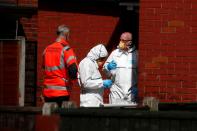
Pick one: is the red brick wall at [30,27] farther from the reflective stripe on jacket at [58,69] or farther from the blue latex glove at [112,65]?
the reflective stripe on jacket at [58,69]

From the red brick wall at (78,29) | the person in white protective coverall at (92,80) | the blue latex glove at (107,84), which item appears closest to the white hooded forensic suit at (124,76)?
the blue latex glove at (107,84)

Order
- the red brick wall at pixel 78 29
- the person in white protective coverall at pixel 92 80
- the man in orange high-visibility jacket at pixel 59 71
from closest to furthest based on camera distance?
1. the man in orange high-visibility jacket at pixel 59 71
2. the person in white protective coverall at pixel 92 80
3. the red brick wall at pixel 78 29

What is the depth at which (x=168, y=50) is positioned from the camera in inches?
411

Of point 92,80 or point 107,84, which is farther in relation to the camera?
point 107,84

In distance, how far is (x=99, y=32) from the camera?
12.3 m

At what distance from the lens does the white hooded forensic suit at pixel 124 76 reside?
36.1ft

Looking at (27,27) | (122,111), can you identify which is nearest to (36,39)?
(27,27)

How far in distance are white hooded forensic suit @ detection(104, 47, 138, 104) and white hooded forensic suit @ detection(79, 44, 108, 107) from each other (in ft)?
1.80

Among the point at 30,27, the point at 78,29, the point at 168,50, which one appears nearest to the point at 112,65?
the point at 168,50

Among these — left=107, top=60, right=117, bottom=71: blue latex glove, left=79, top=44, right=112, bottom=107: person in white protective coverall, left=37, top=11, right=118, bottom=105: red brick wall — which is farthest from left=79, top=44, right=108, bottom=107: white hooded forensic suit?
left=37, top=11, right=118, bottom=105: red brick wall

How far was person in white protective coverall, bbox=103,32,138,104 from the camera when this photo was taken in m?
11.0

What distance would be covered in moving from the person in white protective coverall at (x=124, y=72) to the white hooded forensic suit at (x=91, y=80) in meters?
0.54

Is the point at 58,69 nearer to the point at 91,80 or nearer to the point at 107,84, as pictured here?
the point at 91,80

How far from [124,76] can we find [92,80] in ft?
2.61
